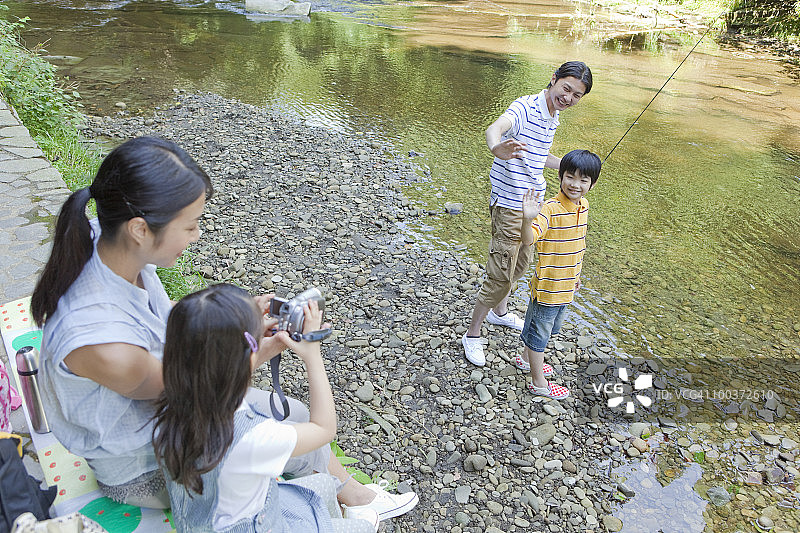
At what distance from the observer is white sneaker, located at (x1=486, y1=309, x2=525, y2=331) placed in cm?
358

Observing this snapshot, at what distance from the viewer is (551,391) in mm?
3125

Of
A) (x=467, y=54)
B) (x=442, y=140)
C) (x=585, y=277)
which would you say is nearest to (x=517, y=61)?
A: (x=467, y=54)

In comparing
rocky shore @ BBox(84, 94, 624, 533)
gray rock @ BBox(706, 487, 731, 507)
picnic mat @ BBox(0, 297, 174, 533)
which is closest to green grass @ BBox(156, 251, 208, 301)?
rocky shore @ BBox(84, 94, 624, 533)

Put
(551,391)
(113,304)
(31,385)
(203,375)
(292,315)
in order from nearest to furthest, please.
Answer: (203,375) → (113,304) → (292,315) → (31,385) → (551,391)

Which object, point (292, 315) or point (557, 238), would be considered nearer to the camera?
point (292, 315)

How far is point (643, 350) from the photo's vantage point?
3594 millimetres

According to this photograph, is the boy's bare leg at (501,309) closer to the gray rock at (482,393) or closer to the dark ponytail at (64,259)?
the gray rock at (482,393)

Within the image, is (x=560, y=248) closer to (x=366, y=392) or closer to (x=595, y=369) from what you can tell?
(x=595, y=369)

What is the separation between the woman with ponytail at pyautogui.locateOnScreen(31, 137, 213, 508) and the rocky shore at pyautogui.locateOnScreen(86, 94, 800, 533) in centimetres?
116

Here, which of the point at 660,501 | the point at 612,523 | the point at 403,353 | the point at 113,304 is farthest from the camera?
the point at 403,353

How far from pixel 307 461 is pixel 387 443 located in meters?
0.85

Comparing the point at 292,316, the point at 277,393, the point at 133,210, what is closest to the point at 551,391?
the point at 277,393

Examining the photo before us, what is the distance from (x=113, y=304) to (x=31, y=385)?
0.70m

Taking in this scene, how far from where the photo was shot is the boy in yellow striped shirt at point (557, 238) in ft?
8.91
